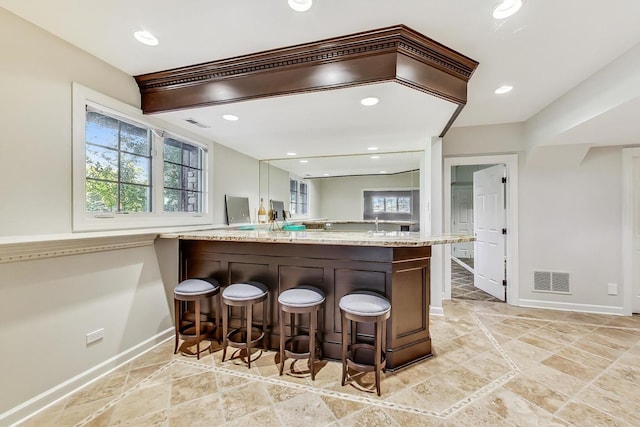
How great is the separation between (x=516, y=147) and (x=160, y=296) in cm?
479

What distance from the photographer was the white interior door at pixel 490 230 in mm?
4043

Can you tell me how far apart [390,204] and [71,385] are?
3.50m

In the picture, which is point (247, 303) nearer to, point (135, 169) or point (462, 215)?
point (135, 169)

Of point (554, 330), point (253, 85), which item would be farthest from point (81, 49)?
point (554, 330)

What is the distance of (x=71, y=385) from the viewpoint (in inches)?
75.9

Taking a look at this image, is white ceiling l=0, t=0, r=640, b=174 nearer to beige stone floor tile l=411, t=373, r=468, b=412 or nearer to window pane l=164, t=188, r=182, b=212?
window pane l=164, t=188, r=182, b=212

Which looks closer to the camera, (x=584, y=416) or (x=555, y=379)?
(x=584, y=416)

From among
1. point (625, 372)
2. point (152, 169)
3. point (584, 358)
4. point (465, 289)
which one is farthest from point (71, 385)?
point (465, 289)

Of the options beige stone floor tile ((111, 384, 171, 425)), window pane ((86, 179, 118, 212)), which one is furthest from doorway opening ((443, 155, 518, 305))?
window pane ((86, 179, 118, 212))

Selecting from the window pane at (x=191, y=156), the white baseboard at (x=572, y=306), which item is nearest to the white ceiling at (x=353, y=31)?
the window pane at (x=191, y=156)

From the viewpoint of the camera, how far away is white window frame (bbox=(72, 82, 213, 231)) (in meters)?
2.03

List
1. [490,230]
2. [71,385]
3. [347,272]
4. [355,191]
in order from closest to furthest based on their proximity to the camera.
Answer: [71,385]
[347,272]
[355,191]
[490,230]

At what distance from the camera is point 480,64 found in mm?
2248

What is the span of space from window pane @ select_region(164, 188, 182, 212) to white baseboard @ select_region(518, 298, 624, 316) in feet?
15.2
